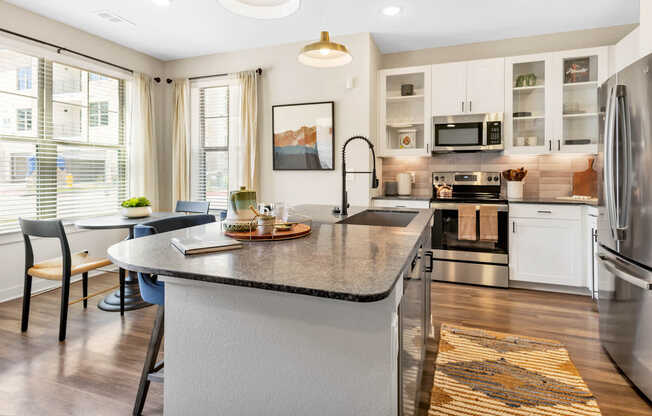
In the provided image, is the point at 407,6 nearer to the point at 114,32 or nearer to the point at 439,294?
the point at 439,294

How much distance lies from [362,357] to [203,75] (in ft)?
14.9

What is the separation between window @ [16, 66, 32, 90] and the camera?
11.0ft

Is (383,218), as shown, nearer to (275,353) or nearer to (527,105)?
(275,353)

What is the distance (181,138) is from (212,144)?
16.1 inches

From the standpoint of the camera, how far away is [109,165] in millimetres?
4285

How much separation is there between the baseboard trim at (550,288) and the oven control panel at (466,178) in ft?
3.51

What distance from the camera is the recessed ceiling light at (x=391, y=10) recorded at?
11.0 feet

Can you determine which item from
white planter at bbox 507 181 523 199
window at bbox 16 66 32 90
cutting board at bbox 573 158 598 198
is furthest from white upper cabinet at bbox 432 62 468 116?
window at bbox 16 66 32 90

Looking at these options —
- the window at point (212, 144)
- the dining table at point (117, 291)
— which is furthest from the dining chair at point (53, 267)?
the window at point (212, 144)

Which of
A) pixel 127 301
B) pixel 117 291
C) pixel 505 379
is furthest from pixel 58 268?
pixel 505 379

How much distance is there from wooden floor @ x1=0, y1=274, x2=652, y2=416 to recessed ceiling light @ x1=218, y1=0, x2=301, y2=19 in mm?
1931

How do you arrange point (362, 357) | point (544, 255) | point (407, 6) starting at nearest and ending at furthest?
point (362, 357)
point (407, 6)
point (544, 255)

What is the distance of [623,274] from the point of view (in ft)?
6.44

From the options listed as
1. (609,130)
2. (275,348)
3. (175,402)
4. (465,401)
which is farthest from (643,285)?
(175,402)
